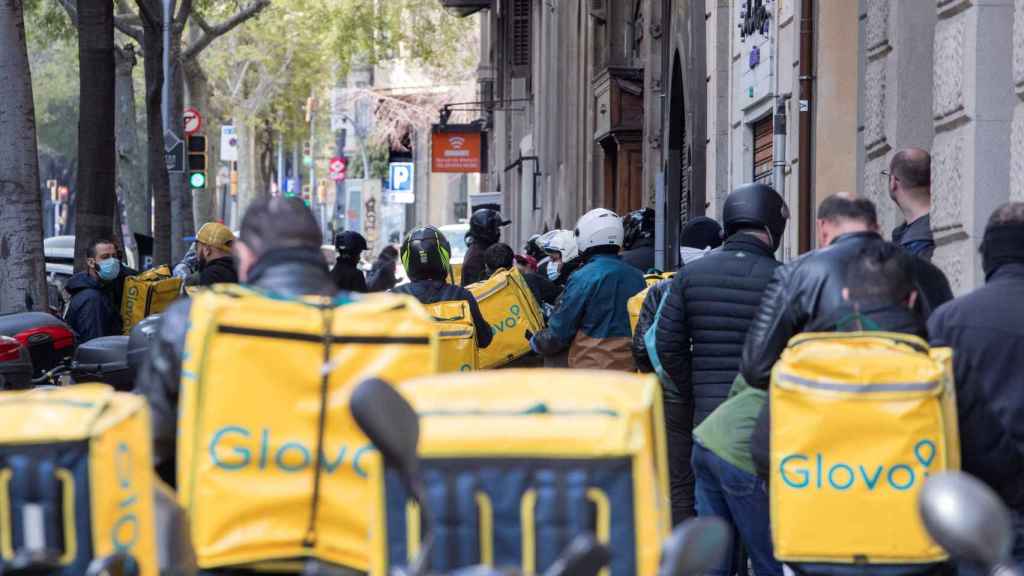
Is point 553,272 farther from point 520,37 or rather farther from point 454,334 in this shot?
point 520,37

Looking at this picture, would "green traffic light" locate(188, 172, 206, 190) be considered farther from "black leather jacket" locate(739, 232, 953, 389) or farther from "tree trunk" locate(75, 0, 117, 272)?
"black leather jacket" locate(739, 232, 953, 389)

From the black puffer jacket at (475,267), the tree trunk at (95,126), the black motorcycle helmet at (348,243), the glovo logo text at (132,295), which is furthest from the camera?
the tree trunk at (95,126)

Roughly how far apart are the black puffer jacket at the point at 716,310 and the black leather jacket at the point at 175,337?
9.41ft

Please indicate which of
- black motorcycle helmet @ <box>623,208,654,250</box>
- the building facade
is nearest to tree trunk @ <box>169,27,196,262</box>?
the building facade

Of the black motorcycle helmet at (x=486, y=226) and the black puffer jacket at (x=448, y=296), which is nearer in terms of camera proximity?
the black puffer jacket at (x=448, y=296)

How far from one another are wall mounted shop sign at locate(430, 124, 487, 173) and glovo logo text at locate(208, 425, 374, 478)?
43.0 m

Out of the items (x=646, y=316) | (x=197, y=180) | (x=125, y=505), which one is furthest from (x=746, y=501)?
(x=197, y=180)

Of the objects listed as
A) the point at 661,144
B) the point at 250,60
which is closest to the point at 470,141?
the point at 250,60

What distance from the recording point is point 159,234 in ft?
90.6

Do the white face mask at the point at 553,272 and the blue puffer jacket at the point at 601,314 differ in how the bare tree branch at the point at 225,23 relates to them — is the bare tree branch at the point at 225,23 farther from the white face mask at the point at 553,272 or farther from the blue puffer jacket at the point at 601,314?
the blue puffer jacket at the point at 601,314

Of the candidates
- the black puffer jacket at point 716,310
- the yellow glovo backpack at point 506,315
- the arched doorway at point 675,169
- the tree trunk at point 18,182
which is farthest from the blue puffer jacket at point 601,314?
the arched doorway at point 675,169

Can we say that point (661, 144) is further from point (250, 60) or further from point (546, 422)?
point (250, 60)

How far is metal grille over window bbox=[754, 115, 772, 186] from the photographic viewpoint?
16453 mm

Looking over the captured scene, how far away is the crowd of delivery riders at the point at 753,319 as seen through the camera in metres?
5.24
